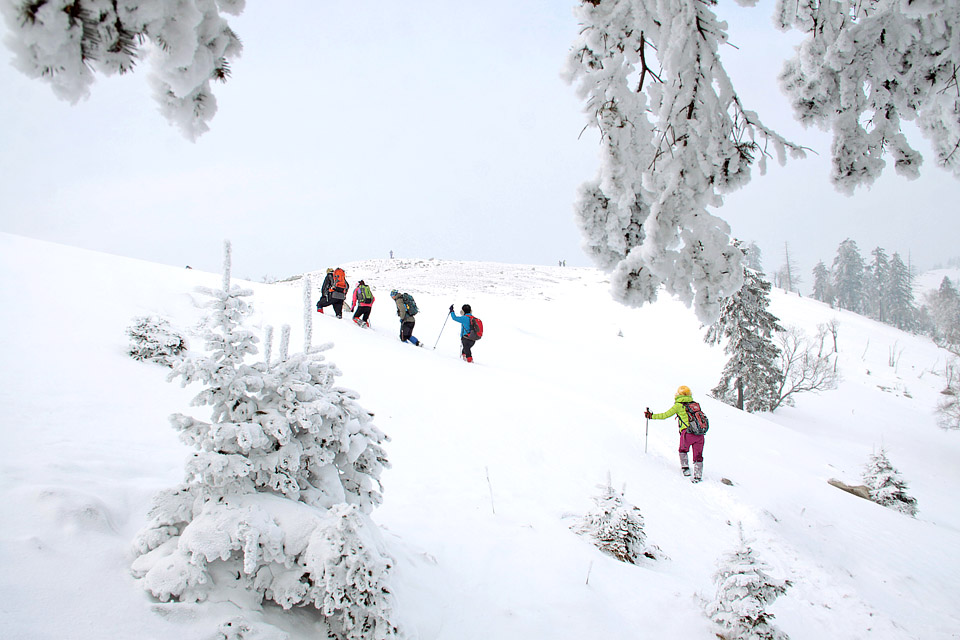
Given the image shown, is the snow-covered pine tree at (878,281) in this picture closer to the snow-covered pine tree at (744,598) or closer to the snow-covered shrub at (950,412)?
the snow-covered shrub at (950,412)

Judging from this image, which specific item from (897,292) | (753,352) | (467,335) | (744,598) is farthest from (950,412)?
(897,292)

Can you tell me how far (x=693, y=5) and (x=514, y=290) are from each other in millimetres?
40830

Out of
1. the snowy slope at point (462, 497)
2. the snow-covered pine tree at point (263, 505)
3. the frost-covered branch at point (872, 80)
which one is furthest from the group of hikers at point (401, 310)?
the frost-covered branch at point (872, 80)

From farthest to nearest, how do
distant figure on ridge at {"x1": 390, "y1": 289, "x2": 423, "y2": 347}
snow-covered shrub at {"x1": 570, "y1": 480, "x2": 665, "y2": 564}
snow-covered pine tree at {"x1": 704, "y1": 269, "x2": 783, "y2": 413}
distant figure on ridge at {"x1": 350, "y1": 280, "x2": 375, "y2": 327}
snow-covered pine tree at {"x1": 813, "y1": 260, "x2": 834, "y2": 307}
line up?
snow-covered pine tree at {"x1": 813, "y1": 260, "x2": 834, "y2": 307}, snow-covered pine tree at {"x1": 704, "y1": 269, "x2": 783, "y2": 413}, distant figure on ridge at {"x1": 350, "y1": 280, "x2": 375, "y2": 327}, distant figure on ridge at {"x1": 390, "y1": 289, "x2": 423, "y2": 347}, snow-covered shrub at {"x1": 570, "y1": 480, "x2": 665, "y2": 564}

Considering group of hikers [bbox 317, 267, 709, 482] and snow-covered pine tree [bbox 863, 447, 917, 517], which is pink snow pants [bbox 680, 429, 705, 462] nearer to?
group of hikers [bbox 317, 267, 709, 482]

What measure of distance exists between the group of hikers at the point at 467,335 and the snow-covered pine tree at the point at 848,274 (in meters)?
75.1

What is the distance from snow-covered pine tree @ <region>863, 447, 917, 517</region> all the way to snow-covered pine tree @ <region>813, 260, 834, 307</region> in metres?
81.0

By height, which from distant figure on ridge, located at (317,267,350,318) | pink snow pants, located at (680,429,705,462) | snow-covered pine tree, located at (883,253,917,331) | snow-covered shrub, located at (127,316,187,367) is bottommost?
pink snow pants, located at (680,429,705,462)

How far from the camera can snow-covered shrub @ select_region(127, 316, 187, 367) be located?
666cm

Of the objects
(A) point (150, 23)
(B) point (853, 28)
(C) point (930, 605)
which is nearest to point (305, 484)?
(A) point (150, 23)

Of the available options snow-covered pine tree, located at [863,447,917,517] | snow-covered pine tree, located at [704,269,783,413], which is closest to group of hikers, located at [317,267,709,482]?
snow-covered pine tree, located at [863,447,917,517]

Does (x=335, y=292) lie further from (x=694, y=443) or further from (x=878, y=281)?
(x=878, y=281)

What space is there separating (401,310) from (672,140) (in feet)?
35.9

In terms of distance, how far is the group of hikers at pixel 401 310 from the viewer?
12617 mm
